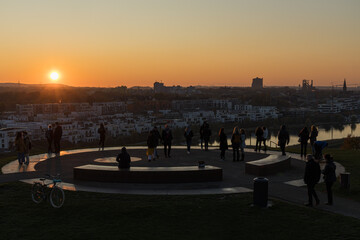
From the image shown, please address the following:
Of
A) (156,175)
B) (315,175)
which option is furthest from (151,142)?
(315,175)

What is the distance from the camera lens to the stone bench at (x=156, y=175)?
13.4m

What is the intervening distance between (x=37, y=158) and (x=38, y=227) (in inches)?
424

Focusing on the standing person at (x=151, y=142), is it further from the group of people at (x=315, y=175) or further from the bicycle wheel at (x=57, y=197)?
the group of people at (x=315, y=175)

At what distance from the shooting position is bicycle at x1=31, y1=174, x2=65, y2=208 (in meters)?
10.2

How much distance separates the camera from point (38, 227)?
8.75 metres

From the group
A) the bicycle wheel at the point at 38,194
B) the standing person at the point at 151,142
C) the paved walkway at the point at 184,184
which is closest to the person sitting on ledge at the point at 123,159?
the paved walkway at the point at 184,184

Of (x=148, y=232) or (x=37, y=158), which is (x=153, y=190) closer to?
(x=148, y=232)

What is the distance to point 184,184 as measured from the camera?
13.2 m

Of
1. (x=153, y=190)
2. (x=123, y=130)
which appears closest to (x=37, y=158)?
(x=153, y=190)

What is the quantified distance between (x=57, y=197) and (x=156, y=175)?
393 centimetres

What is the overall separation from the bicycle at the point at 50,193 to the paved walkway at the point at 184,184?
1.82 m

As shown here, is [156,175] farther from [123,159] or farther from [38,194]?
[38,194]

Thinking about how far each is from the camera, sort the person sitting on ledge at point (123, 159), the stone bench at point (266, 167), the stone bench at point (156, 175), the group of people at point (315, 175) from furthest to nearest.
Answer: the stone bench at point (266, 167) < the person sitting on ledge at point (123, 159) < the stone bench at point (156, 175) < the group of people at point (315, 175)

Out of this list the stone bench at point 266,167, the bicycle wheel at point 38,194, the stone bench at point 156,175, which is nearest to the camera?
the bicycle wheel at point 38,194
